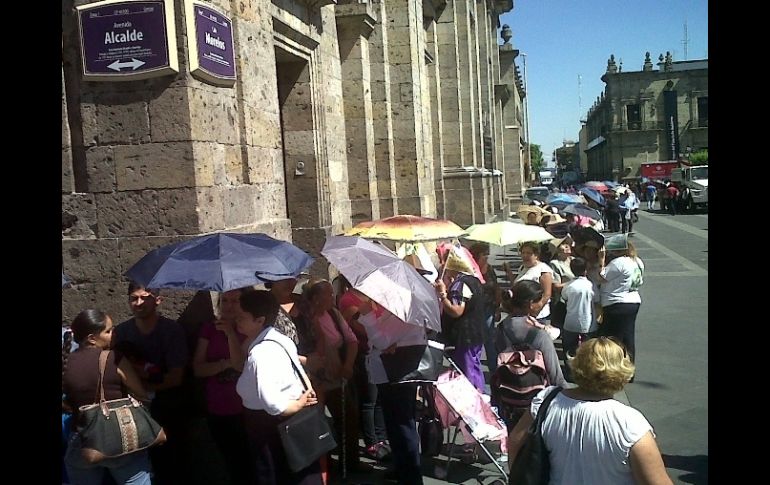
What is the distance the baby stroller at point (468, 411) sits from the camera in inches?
199

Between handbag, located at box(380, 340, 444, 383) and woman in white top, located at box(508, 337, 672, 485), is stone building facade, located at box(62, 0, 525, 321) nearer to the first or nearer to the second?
handbag, located at box(380, 340, 444, 383)

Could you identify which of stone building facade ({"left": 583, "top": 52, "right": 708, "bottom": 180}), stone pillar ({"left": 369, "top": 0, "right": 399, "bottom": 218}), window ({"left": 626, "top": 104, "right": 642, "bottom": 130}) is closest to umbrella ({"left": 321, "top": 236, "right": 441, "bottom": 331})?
stone pillar ({"left": 369, "top": 0, "right": 399, "bottom": 218})

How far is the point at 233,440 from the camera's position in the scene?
448 cm

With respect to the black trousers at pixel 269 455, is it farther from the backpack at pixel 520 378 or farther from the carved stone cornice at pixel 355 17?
the carved stone cornice at pixel 355 17

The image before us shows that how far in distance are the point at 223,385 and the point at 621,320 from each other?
14.1ft

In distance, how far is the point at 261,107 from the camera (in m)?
6.66

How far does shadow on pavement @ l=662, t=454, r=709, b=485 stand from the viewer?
16.7 feet

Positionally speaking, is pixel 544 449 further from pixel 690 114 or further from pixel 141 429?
pixel 690 114

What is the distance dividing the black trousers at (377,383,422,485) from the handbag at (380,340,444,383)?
76mm

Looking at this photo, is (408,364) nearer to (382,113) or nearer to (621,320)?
(621,320)

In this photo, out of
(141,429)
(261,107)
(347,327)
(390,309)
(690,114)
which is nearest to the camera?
(141,429)

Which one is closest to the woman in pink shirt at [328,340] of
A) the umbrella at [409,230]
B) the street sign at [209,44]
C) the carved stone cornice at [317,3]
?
the umbrella at [409,230]
